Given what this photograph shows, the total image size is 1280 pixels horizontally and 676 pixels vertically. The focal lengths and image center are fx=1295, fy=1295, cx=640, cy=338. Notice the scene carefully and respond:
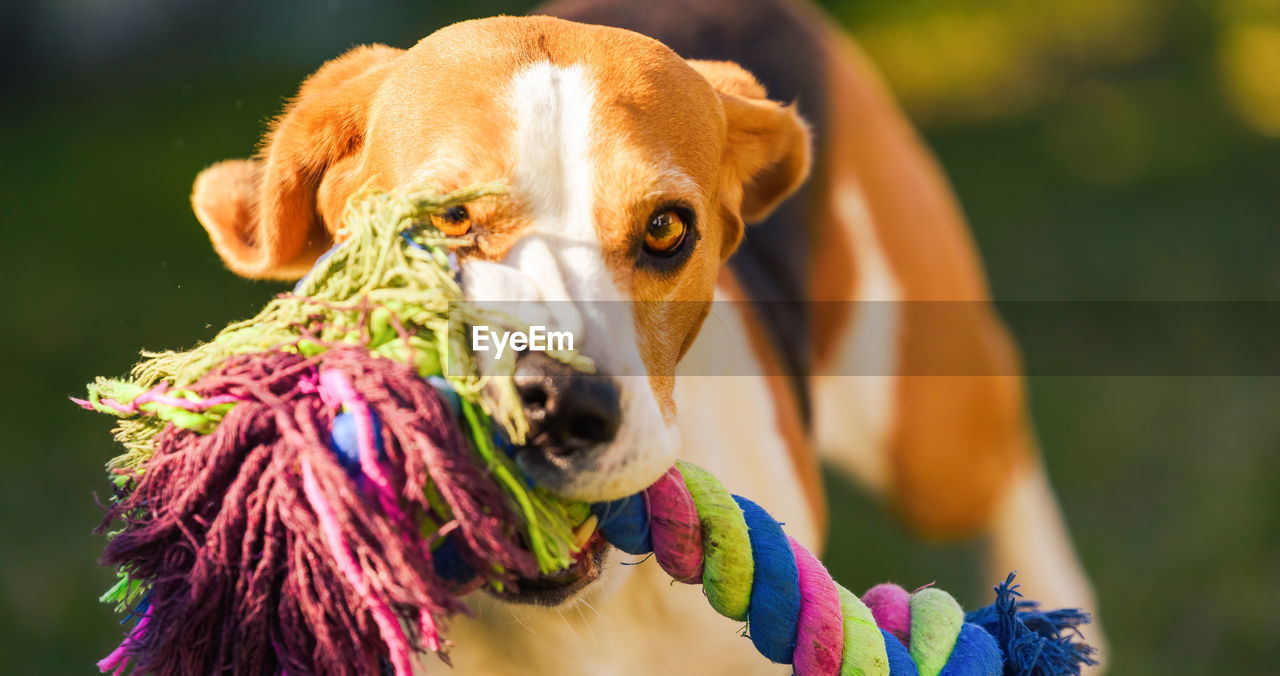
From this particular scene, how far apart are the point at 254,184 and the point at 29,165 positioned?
12.6 ft

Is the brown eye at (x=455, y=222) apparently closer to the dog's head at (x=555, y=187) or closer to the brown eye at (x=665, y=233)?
the dog's head at (x=555, y=187)

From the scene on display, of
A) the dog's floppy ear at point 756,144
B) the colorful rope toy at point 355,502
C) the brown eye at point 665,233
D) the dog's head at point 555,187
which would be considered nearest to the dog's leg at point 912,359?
the dog's floppy ear at point 756,144

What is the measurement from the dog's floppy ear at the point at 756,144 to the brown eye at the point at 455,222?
0.63 metres

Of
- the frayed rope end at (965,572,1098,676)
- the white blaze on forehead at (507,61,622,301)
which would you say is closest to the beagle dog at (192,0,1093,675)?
the white blaze on forehead at (507,61,622,301)

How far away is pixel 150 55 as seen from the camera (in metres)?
6.14

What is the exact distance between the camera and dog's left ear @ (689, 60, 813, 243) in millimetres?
2250

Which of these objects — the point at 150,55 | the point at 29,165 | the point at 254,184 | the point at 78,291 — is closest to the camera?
the point at 254,184

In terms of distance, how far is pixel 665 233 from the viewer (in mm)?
1861

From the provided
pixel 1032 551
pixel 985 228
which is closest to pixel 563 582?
pixel 1032 551

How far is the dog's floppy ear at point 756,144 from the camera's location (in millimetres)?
2254

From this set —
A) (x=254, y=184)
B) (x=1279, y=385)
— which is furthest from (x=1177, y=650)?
(x=254, y=184)

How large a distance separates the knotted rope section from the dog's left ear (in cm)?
71

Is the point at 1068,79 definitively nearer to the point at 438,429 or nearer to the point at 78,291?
the point at 78,291

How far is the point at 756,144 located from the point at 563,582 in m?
0.94
